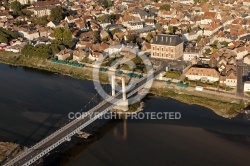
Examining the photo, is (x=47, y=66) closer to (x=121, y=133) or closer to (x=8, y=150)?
(x=121, y=133)

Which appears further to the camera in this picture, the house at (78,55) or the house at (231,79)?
the house at (78,55)

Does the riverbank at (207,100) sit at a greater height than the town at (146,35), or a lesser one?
lesser

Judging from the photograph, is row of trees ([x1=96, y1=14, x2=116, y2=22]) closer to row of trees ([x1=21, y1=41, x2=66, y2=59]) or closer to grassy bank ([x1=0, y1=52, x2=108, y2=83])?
row of trees ([x1=21, y1=41, x2=66, y2=59])

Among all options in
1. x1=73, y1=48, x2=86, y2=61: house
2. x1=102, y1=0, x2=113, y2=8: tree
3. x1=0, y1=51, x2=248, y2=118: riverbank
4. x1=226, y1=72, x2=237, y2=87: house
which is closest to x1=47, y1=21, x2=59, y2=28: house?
x1=0, y1=51, x2=248, y2=118: riverbank

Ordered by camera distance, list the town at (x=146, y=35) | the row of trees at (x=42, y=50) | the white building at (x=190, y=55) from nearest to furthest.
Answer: the town at (x=146, y=35), the white building at (x=190, y=55), the row of trees at (x=42, y=50)

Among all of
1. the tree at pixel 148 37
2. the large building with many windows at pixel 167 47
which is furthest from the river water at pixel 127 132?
the tree at pixel 148 37

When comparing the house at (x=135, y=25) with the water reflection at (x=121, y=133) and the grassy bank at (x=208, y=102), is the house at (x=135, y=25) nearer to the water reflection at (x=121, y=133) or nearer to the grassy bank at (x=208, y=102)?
the grassy bank at (x=208, y=102)

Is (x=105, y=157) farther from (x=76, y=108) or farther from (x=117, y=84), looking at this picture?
(x=117, y=84)
